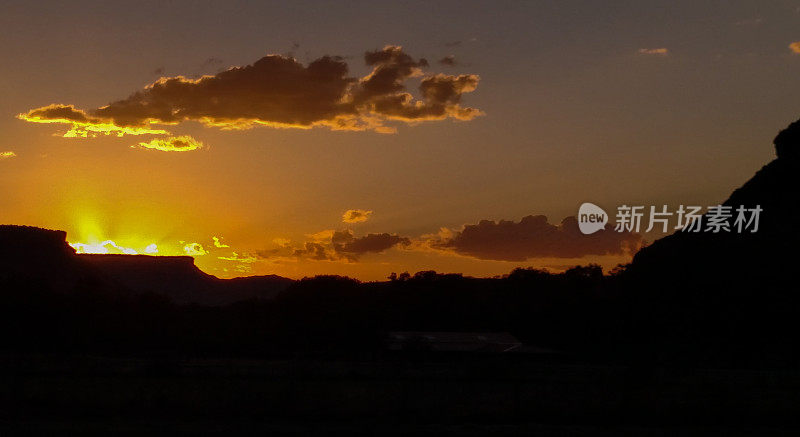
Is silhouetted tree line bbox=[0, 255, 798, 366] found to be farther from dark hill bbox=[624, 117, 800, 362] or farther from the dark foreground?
the dark foreground

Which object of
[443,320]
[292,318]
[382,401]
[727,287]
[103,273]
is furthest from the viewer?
[103,273]

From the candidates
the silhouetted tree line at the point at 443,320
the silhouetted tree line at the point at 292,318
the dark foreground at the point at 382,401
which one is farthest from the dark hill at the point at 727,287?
the dark foreground at the point at 382,401

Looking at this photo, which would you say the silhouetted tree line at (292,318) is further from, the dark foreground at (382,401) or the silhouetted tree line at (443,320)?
the dark foreground at (382,401)

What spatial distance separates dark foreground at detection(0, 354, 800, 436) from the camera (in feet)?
76.6

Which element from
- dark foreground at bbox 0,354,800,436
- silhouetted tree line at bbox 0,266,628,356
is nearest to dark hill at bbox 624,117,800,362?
silhouetted tree line at bbox 0,266,628,356

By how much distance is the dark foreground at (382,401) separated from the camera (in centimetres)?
2334

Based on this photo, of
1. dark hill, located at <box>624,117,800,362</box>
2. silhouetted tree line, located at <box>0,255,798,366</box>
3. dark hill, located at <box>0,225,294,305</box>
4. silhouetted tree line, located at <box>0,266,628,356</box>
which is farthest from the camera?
dark hill, located at <box>0,225,294,305</box>

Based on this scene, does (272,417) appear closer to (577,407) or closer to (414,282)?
(577,407)

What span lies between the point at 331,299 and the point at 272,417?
5297cm

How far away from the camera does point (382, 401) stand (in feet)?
85.5

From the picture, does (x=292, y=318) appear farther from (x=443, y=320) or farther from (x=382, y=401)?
(x=382, y=401)

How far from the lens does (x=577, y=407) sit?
26.2 meters

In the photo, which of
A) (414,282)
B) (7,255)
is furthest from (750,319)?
(7,255)

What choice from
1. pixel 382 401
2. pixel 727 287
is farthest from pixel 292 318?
pixel 382 401
